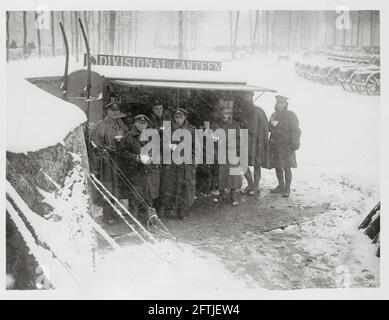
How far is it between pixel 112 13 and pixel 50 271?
76.7 inches

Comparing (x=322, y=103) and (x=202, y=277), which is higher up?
(x=322, y=103)

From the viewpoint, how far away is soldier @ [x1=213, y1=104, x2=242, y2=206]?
3577 mm

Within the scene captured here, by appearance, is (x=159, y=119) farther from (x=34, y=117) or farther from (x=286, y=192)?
(x=286, y=192)

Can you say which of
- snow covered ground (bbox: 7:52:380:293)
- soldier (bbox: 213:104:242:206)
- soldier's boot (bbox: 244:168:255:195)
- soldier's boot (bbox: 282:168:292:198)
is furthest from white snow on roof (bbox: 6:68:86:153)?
soldier's boot (bbox: 282:168:292:198)

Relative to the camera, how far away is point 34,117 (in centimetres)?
310

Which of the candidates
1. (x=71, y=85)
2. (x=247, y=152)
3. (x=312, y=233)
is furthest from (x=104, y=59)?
(x=312, y=233)

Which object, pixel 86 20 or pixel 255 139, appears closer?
pixel 86 20

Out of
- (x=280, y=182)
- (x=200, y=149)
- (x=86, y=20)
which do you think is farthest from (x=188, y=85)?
(x=280, y=182)

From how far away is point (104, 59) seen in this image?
335 centimetres

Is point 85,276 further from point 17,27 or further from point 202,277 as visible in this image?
point 17,27

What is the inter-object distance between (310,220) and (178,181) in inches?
44.3

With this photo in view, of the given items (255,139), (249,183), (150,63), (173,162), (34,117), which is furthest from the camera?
(249,183)

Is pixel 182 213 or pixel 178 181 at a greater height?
pixel 178 181

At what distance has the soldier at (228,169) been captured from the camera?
3.58 m
